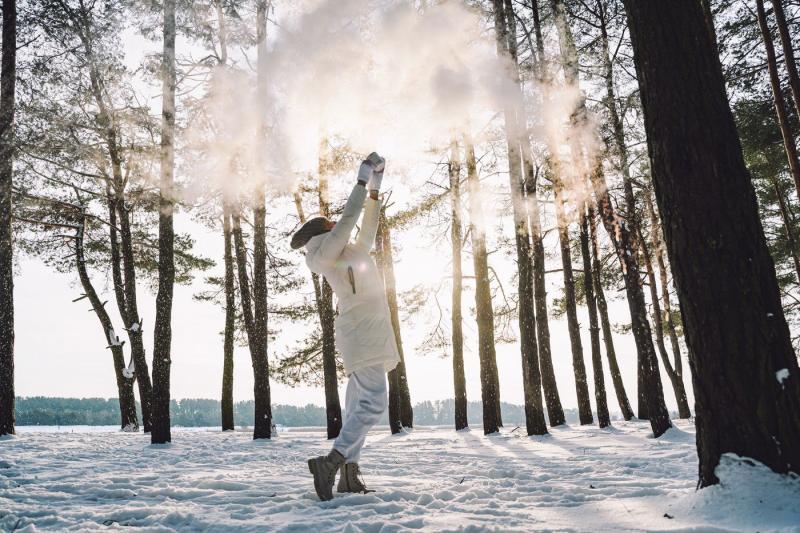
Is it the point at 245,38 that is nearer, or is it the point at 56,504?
the point at 56,504

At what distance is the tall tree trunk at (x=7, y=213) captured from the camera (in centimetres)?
967

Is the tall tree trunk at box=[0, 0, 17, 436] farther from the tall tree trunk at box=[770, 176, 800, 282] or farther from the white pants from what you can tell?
the tall tree trunk at box=[770, 176, 800, 282]

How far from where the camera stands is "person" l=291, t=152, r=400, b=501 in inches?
130

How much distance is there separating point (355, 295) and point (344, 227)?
49 cm

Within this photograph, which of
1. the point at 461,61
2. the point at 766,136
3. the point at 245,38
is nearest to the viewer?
the point at 461,61

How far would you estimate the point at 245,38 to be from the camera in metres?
11.5

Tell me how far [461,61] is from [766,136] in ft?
31.4

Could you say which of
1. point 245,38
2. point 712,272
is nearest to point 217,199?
point 245,38

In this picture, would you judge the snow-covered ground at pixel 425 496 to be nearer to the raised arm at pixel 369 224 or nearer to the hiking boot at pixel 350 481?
the hiking boot at pixel 350 481

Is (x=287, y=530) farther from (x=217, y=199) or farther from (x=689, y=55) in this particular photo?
(x=217, y=199)

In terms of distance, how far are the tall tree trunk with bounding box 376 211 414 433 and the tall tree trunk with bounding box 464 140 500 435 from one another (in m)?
2.62

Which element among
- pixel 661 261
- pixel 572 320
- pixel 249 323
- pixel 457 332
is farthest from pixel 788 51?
pixel 249 323

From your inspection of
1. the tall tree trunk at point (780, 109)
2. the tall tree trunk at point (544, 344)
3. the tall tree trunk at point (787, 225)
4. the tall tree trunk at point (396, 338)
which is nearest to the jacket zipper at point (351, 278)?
the tall tree trunk at point (544, 344)

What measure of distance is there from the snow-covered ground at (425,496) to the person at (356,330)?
27 centimetres
